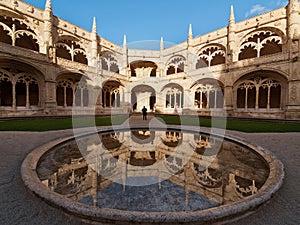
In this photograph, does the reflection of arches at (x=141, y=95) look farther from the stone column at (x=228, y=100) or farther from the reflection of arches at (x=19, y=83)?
the reflection of arches at (x=19, y=83)

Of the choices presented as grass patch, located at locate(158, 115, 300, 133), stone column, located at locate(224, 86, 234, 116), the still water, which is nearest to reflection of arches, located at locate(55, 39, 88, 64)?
grass patch, located at locate(158, 115, 300, 133)

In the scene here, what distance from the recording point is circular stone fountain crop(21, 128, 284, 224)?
1.86 meters

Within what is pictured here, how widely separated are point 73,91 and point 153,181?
18.6 metres

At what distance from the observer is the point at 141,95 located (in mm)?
25547

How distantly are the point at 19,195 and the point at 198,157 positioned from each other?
4.06 m

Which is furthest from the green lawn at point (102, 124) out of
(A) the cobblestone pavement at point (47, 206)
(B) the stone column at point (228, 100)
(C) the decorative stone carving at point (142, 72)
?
(C) the decorative stone carving at point (142, 72)

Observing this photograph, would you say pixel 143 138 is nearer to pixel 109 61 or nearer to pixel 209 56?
pixel 209 56

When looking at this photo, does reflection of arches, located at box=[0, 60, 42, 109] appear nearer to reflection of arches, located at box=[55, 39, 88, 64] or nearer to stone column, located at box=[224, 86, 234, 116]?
reflection of arches, located at box=[55, 39, 88, 64]

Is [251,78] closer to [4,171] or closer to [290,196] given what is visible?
[290,196]

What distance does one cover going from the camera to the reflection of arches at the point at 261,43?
50.5 feet

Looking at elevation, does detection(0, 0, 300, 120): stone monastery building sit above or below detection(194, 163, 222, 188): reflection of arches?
above

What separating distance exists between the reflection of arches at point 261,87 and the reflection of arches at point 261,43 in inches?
94.0

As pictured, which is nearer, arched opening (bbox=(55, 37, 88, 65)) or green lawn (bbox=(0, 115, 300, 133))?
green lawn (bbox=(0, 115, 300, 133))

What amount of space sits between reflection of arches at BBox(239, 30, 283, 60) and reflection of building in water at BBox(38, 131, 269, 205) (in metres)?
15.9
